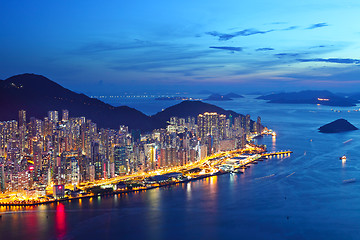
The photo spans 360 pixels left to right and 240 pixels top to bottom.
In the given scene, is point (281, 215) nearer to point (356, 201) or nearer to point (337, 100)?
point (356, 201)

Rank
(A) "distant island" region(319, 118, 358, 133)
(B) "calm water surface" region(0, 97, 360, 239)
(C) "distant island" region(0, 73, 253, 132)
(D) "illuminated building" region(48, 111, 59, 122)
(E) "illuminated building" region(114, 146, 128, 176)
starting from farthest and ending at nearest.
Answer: (A) "distant island" region(319, 118, 358, 133) < (C) "distant island" region(0, 73, 253, 132) < (D) "illuminated building" region(48, 111, 59, 122) < (E) "illuminated building" region(114, 146, 128, 176) < (B) "calm water surface" region(0, 97, 360, 239)

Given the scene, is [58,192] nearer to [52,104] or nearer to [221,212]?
[221,212]

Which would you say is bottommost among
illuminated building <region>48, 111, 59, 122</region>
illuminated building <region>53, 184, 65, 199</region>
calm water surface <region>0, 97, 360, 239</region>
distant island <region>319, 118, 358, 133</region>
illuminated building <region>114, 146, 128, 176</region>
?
calm water surface <region>0, 97, 360, 239</region>

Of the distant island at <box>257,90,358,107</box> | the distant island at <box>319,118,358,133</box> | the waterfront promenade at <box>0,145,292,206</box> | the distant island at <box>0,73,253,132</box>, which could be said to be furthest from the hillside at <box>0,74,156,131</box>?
the distant island at <box>257,90,358,107</box>

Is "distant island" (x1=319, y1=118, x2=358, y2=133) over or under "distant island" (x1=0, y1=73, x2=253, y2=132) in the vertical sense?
under

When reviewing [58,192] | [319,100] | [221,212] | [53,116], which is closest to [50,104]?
[53,116]

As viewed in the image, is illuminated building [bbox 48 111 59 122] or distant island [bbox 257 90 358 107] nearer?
illuminated building [bbox 48 111 59 122]

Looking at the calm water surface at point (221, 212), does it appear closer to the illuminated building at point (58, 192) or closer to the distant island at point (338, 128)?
the illuminated building at point (58, 192)

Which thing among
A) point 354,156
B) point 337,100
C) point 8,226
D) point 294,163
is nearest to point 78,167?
point 8,226

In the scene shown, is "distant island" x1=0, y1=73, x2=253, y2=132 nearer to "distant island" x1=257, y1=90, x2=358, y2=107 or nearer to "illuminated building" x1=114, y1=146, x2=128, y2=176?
"illuminated building" x1=114, y1=146, x2=128, y2=176

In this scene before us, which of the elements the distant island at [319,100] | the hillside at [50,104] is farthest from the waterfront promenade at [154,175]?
the distant island at [319,100]
